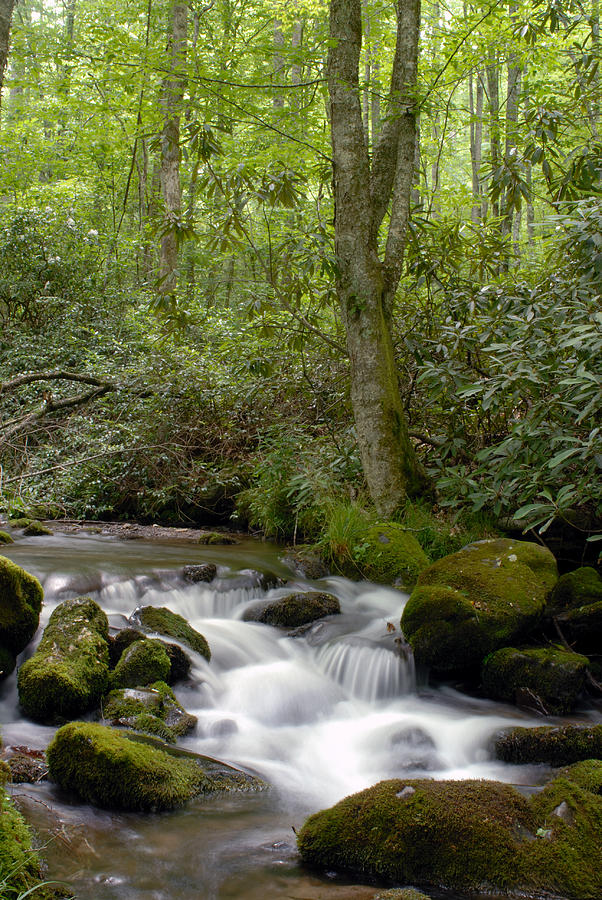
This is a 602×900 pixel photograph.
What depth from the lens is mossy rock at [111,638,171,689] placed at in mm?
4348

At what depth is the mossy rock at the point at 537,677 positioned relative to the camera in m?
4.49

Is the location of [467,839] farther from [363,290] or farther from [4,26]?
[4,26]

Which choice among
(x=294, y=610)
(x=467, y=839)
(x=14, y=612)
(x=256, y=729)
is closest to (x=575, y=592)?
(x=294, y=610)

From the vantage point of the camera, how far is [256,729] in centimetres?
453

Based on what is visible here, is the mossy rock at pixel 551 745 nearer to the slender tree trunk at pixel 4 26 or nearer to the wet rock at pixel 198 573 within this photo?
the wet rock at pixel 198 573

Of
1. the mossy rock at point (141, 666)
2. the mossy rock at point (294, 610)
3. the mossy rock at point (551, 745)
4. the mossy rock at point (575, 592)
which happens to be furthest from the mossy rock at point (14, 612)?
the mossy rock at point (575, 592)

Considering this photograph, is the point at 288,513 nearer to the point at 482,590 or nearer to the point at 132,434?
the point at 132,434

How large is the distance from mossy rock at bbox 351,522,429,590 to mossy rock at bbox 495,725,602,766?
8.82 ft

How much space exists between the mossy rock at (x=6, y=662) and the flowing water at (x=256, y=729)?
0.23 ft

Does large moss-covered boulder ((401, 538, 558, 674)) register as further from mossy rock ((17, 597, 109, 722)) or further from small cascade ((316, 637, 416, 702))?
mossy rock ((17, 597, 109, 722))

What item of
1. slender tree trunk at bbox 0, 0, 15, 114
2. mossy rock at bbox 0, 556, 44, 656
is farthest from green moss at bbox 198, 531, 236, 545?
slender tree trunk at bbox 0, 0, 15, 114

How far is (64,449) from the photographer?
11.0 metres

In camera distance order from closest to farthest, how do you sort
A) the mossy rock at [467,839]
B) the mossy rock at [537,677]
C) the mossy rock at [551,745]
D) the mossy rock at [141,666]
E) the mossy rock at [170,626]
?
1. the mossy rock at [467,839]
2. the mossy rock at [551,745]
3. the mossy rock at [141,666]
4. the mossy rock at [537,677]
5. the mossy rock at [170,626]

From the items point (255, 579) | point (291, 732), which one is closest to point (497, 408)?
point (255, 579)
